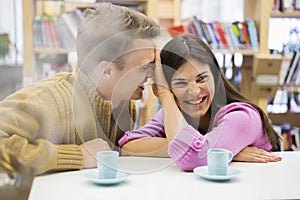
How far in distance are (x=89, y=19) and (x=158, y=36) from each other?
0.18m

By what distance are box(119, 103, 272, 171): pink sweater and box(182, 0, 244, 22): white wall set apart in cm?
162

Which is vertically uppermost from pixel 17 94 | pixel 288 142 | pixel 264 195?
pixel 17 94

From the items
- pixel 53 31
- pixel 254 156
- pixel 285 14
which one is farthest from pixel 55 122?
pixel 285 14

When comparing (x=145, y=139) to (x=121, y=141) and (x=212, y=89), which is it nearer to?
(x=121, y=141)

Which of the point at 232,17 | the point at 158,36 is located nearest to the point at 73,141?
the point at 158,36

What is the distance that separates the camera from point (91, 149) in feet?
3.27

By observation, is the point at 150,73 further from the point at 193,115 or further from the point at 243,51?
the point at 243,51

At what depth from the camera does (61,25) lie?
90.7 inches

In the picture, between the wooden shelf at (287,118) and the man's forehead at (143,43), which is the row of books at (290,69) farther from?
the man's forehead at (143,43)

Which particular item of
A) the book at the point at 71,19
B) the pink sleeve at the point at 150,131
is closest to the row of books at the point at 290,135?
the book at the point at 71,19

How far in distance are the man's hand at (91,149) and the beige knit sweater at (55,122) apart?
1 centimetres

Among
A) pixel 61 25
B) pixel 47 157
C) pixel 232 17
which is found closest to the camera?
pixel 47 157

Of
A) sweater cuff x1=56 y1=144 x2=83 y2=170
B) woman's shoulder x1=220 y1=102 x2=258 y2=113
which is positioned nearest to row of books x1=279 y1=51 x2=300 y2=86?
woman's shoulder x1=220 y1=102 x2=258 y2=113

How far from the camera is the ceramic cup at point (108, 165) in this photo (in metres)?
0.88
